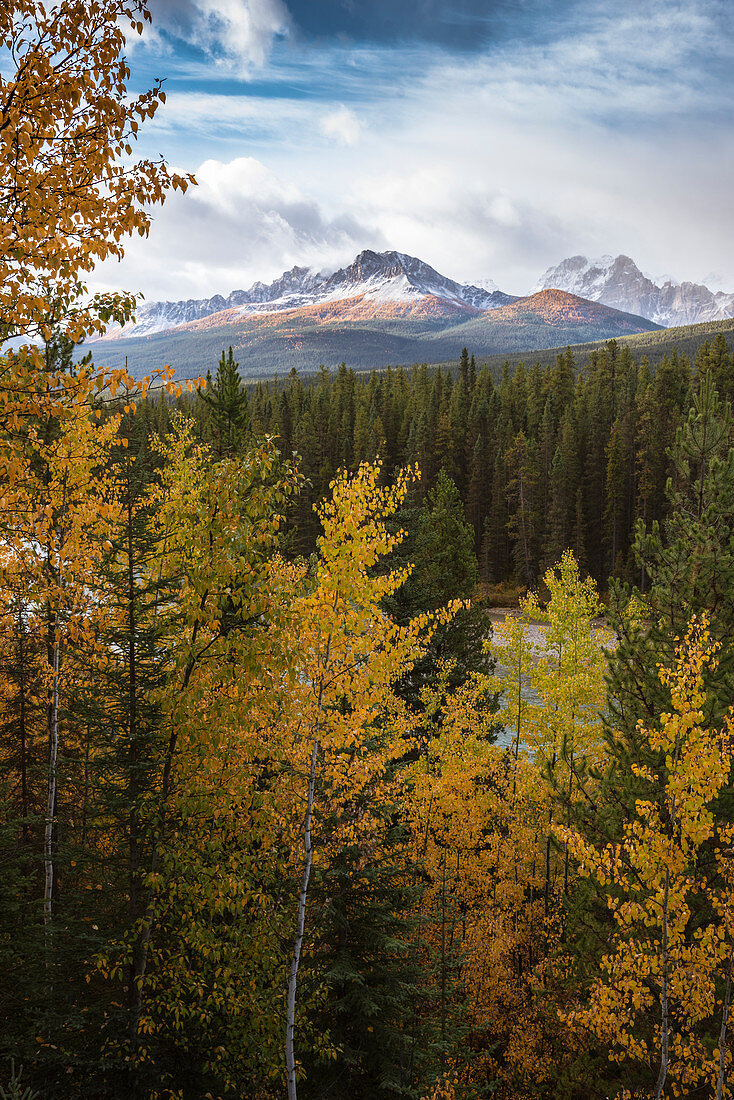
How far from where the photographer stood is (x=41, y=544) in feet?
35.8

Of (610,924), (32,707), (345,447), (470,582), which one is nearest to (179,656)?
(32,707)

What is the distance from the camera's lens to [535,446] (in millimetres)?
62406

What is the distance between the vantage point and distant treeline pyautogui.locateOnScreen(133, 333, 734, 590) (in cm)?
5759

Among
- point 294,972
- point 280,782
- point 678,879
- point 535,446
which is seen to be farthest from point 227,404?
point 535,446

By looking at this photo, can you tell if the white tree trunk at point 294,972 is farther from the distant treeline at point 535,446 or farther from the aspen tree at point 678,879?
the distant treeline at point 535,446

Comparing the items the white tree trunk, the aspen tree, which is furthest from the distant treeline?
the white tree trunk

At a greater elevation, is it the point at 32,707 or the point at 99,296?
the point at 99,296

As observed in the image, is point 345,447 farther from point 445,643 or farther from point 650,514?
point 445,643

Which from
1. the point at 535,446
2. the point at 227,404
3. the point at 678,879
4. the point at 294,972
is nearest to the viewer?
the point at 294,972

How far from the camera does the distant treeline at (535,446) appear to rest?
57.6m

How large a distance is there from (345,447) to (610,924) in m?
65.5

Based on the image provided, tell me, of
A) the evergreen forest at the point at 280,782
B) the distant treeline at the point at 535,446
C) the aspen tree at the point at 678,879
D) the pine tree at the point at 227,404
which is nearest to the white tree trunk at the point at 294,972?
the evergreen forest at the point at 280,782

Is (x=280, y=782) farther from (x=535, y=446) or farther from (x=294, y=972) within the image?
(x=535, y=446)

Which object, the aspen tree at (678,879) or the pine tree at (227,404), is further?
the pine tree at (227,404)
